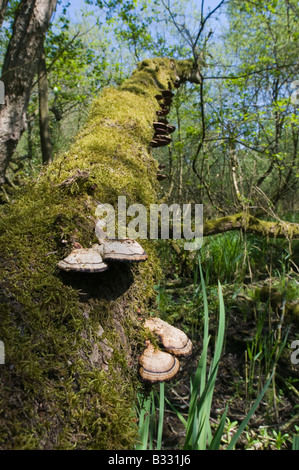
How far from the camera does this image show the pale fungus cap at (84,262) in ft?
3.87

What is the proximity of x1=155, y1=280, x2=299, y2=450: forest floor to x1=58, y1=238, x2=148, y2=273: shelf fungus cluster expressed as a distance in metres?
1.01

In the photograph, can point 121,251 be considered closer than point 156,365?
Yes

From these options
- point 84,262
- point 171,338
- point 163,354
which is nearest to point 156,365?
point 163,354

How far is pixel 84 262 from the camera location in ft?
3.95

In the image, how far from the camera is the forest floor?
8.39ft

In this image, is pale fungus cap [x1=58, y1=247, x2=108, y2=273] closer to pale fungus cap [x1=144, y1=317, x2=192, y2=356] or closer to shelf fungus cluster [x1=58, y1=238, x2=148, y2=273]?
shelf fungus cluster [x1=58, y1=238, x2=148, y2=273]

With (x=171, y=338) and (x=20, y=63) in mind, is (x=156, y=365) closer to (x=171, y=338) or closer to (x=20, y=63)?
(x=171, y=338)

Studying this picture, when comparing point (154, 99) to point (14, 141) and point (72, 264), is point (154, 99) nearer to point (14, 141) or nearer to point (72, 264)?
point (14, 141)

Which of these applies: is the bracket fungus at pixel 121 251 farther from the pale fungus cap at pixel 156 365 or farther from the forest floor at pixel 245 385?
the forest floor at pixel 245 385

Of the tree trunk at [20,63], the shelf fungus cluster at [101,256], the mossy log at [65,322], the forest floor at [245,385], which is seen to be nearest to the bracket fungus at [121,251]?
the shelf fungus cluster at [101,256]

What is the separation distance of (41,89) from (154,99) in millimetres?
6111

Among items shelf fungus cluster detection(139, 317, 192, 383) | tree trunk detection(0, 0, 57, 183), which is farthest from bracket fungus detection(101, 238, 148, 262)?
tree trunk detection(0, 0, 57, 183)

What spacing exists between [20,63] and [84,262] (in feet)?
13.4

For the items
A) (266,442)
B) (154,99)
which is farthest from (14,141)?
(266,442)
